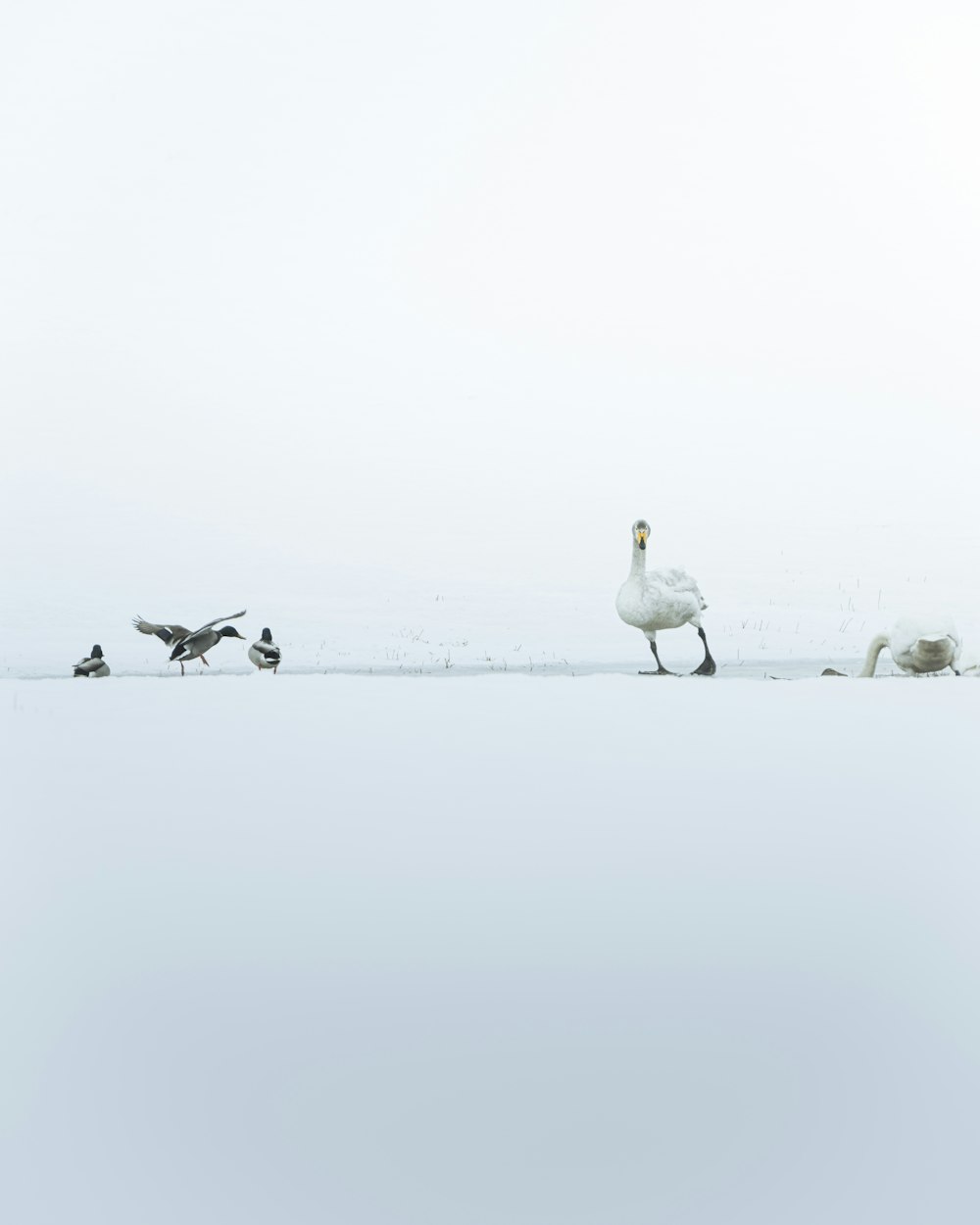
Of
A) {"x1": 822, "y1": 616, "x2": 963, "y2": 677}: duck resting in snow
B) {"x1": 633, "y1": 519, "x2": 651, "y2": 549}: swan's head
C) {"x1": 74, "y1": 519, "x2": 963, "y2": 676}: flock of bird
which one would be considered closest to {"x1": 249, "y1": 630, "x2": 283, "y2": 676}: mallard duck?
{"x1": 74, "y1": 519, "x2": 963, "y2": 676}: flock of bird

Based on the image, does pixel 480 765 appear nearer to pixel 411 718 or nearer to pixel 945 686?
pixel 411 718

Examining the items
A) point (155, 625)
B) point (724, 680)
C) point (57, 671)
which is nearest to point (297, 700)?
point (724, 680)

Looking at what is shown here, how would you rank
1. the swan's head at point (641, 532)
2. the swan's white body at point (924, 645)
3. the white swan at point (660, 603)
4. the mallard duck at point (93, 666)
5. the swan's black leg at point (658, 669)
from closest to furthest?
1. the mallard duck at point (93, 666)
2. the swan's white body at point (924, 645)
3. the swan's black leg at point (658, 669)
4. the white swan at point (660, 603)
5. the swan's head at point (641, 532)

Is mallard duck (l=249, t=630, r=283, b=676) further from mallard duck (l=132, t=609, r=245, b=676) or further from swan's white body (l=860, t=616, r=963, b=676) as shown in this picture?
swan's white body (l=860, t=616, r=963, b=676)

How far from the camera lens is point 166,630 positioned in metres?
14.0

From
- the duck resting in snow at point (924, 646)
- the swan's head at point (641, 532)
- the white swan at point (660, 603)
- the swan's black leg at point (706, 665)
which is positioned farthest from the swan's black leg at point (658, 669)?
the duck resting in snow at point (924, 646)

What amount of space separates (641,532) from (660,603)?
1169 millimetres

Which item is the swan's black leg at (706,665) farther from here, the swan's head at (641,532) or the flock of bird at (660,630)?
the swan's head at (641,532)

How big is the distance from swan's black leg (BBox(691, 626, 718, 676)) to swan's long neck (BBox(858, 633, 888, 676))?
140 cm

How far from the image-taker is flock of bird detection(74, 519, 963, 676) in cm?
1234

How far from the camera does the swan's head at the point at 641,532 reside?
14.0 meters

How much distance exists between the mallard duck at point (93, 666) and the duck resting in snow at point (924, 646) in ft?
21.3

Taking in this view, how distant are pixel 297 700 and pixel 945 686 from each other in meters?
4.69

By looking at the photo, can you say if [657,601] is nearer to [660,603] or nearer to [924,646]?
[660,603]
